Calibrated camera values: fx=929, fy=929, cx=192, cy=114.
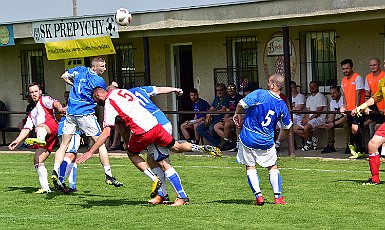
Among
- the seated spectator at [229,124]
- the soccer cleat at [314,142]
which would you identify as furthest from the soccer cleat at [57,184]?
the soccer cleat at [314,142]

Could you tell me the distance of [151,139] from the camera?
11.5m

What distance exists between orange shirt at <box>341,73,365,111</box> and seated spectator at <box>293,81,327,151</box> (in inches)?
54.9

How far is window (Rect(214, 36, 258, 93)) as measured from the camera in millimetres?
21469

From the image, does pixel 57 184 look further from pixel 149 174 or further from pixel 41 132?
pixel 149 174

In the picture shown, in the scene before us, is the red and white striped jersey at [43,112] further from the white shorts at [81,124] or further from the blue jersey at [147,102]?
the blue jersey at [147,102]

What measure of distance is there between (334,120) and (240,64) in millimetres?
3427

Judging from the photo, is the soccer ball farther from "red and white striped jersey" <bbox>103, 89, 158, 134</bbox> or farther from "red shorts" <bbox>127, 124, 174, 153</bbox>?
"red shorts" <bbox>127, 124, 174, 153</bbox>

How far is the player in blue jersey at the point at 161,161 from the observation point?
38.3 ft

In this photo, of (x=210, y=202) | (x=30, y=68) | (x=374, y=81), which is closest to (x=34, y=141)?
(x=210, y=202)

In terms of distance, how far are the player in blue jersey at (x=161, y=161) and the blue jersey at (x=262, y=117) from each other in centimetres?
99

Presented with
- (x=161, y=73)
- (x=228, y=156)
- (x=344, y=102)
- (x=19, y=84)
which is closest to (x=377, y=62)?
(x=344, y=102)

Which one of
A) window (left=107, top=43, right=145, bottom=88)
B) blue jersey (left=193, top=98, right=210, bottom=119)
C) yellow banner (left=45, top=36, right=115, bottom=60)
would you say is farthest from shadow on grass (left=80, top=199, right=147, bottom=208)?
window (left=107, top=43, right=145, bottom=88)

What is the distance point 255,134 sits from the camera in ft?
37.6

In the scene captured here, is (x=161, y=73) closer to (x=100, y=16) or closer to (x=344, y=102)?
(x=100, y=16)
